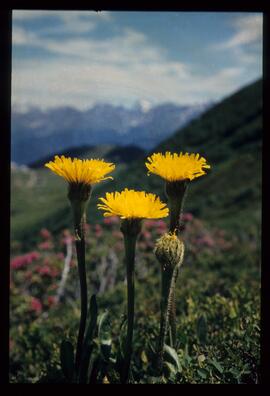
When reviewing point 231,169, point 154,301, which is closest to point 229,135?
point 231,169

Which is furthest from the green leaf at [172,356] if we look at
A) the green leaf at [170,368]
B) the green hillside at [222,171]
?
the green hillside at [222,171]

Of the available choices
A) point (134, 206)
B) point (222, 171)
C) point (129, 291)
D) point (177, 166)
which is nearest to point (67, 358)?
point (129, 291)

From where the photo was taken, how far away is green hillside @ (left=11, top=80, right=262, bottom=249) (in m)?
14.3

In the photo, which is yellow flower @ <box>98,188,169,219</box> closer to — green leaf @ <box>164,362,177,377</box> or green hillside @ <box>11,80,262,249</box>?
green leaf @ <box>164,362,177,377</box>

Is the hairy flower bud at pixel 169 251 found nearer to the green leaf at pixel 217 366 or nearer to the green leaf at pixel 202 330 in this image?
the green leaf at pixel 217 366

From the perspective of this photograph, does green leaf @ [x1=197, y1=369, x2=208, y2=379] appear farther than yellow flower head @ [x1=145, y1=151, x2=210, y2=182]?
Yes

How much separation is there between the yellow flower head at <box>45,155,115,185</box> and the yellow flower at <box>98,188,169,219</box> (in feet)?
0.40

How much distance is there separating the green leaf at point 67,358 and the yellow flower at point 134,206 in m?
0.73

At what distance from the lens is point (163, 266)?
9.57 ft

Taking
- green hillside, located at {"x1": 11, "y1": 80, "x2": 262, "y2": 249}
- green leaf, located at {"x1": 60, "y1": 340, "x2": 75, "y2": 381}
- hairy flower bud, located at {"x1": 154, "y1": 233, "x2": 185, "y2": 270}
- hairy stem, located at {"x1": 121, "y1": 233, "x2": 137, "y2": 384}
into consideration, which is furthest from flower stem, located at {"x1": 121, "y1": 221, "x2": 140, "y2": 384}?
green hillside, located at {"x1": 11, "y1": 80, "x2": 262, "y2": 249}

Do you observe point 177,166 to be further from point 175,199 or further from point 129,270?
point 129,270

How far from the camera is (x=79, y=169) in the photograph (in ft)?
9.25

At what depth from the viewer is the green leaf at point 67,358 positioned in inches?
119
